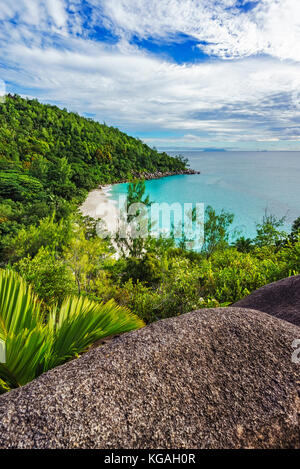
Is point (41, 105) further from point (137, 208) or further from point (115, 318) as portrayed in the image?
point (115, 318)

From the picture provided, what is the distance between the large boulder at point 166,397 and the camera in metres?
1.68

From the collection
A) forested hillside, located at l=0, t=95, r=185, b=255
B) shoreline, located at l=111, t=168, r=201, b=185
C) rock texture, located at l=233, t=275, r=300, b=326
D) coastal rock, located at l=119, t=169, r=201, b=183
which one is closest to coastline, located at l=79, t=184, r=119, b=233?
forested hillside, located at l=0, t=95, r=185, b=255

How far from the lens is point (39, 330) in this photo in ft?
7.56

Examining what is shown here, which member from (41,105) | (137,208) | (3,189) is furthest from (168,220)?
(41,105)

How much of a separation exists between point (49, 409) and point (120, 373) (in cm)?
59

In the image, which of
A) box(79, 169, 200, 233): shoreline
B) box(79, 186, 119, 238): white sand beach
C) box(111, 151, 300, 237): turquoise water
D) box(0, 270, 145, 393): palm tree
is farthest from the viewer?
box(111, 151, 300, 237): turquoise water

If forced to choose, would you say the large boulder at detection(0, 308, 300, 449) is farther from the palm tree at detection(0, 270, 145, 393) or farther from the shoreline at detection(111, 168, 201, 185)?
the shoreline at detection(111, 168, 201, 185)

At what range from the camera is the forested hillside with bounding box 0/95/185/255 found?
33.6m

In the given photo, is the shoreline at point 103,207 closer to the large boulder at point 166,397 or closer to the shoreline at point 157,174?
the shoreline at point 157,174

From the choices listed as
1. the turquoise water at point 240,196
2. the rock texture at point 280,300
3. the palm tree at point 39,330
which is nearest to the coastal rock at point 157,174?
the turquoise water at point 240,196

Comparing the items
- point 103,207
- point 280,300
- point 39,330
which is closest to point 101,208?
point 103,207

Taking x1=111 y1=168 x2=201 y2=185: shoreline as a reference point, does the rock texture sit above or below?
below

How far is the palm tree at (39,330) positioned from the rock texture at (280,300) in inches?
96.1

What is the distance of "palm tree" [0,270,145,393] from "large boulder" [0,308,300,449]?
0.27 m
